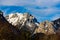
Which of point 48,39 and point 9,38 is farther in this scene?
point 48,39

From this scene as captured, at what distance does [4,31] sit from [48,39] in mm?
17271

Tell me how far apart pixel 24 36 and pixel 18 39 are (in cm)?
555

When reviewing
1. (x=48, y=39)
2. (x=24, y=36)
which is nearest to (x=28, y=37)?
(x=24, y=36)

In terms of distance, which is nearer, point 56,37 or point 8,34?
point 8,34

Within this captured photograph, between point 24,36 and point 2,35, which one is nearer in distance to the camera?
point 2,35

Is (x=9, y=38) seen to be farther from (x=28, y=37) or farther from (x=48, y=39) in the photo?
(x=48, y=39)

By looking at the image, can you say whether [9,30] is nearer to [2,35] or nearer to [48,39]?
[2,35]

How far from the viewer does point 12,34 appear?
306ft

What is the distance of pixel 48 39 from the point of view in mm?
100250

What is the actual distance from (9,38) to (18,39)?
13.5ft

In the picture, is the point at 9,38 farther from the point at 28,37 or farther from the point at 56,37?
the point at 56,37

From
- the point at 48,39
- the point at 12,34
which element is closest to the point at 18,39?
the point at 12,34

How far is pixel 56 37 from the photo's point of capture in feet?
332

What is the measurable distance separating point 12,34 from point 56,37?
18.0 m
